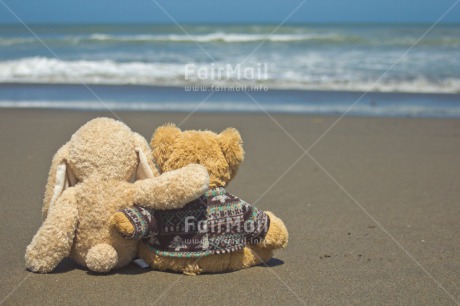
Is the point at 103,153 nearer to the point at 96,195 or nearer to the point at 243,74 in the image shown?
the point at 96,195

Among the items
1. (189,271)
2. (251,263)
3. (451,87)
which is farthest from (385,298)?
(451,87)

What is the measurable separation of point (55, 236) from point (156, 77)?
12.6 meters

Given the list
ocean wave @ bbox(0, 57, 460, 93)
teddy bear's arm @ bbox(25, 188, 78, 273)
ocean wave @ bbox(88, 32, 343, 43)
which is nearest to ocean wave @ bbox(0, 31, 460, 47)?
ocean wave @ bbox(88, 32, 343, 43)

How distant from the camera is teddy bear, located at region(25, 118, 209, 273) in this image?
3.06 metres

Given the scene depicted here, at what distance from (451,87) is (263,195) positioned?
9.49 metres

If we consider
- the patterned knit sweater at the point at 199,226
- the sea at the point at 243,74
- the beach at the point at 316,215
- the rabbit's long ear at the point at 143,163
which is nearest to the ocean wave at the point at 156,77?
the sea at the point at 243,74

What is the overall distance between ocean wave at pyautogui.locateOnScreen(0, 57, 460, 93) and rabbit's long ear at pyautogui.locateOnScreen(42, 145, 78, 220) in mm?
10068

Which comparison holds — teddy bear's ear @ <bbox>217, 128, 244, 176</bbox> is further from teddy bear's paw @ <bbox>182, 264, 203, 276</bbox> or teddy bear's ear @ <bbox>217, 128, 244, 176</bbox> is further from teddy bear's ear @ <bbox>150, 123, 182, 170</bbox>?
teddy bear's paw @ <bbox>182, 264, 203, 276</bbox>

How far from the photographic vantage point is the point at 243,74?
53.4 ft

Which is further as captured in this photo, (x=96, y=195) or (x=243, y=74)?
(x=243, y=74)

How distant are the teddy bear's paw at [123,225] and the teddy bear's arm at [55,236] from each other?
0.25 metres

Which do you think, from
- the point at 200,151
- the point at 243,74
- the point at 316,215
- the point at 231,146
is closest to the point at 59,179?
the point at 200,151

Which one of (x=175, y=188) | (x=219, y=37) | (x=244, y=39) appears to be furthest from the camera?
(x=219, y=37)

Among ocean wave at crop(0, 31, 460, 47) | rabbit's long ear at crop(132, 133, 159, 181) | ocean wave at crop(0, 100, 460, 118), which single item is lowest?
rabbit's long ear at crop(132, 133, 159, 181)
